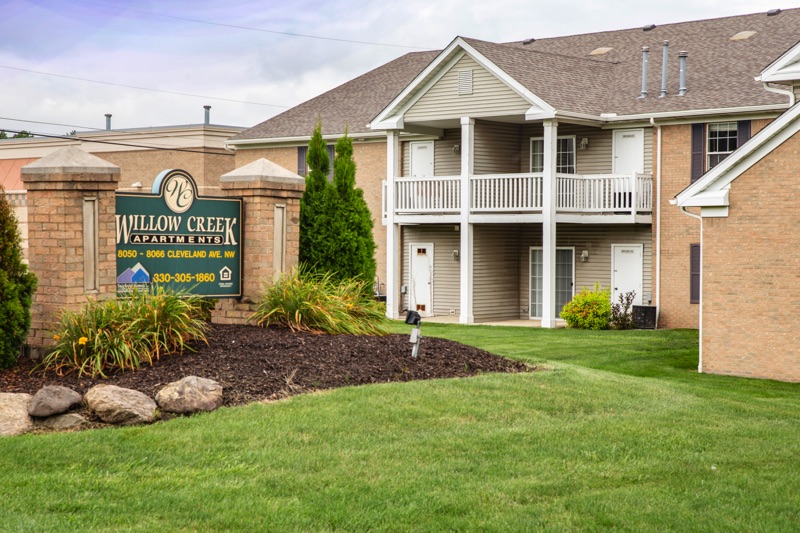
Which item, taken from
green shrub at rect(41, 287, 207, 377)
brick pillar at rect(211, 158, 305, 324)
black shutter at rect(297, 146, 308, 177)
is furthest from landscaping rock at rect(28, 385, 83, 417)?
black shutter at rect(297, 146, 308, 177)

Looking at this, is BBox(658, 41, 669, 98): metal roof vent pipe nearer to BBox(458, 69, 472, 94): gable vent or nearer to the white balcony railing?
the white balcony railing

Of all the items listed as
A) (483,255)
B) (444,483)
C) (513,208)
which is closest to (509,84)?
(513,208)

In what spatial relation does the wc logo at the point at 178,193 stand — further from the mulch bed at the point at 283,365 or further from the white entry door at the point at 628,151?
the white entry door at the point at 628,151

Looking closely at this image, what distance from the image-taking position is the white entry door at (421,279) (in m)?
31.6

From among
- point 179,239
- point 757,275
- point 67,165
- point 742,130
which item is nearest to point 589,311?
point 742,130

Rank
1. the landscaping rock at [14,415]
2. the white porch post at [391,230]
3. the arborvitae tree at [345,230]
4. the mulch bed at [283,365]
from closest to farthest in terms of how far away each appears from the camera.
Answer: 1. the landscaping rock at [14,415]
2. the mulch bed at [283,365]
3. the arborvitae tree at [345,230]
4. the white porch post at [391,230]

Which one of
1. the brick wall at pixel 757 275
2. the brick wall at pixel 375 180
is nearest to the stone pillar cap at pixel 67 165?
the brick wall at pixel 757 275

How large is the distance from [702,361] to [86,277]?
35.1 feet

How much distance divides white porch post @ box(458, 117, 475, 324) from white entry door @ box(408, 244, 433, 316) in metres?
3.12

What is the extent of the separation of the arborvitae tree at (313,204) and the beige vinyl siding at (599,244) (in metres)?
12.7

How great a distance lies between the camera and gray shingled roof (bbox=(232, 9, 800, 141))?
27078 mm

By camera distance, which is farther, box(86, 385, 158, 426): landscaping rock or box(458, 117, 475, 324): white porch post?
box(458, 117, 475, 324): white porch post

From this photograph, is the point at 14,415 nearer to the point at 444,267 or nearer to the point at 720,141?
the point at 720,141

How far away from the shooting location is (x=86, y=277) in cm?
1214
